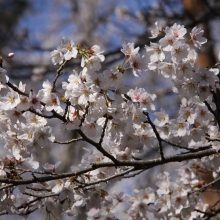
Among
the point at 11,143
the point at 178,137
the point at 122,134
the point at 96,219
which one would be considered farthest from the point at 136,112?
the point at 96,219

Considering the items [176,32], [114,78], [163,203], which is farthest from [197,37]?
[163,203]

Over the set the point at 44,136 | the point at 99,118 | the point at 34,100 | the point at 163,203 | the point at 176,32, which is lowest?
the point at 163,203

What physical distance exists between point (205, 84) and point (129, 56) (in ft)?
1.19

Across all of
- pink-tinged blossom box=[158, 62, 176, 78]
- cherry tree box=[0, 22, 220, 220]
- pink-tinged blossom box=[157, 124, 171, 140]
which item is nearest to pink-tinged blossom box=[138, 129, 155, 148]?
cherry tree box=[0, 22, 220, 220]

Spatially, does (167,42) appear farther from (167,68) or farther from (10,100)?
(10,100)

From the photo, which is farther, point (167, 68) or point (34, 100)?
point (167, 68)

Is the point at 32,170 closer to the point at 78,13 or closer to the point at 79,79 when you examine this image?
the point at 79,79

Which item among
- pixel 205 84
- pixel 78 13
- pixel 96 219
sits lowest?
pixel 78 13

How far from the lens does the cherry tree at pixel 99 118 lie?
69.6 inches

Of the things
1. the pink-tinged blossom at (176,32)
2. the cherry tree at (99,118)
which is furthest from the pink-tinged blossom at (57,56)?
the pink-tinged blossom at (176,32)

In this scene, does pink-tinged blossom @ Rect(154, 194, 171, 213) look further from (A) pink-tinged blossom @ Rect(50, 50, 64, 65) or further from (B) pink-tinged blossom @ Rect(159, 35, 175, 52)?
(A) pink-tinged blossom @ Rect(50, 50, 64, 65)

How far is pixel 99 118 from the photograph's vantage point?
187cm

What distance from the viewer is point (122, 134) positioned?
1945 millimetres

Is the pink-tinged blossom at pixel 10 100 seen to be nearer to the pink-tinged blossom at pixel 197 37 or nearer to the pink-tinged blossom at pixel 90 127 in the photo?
the pink-tinged blossom at pixel 90 127
